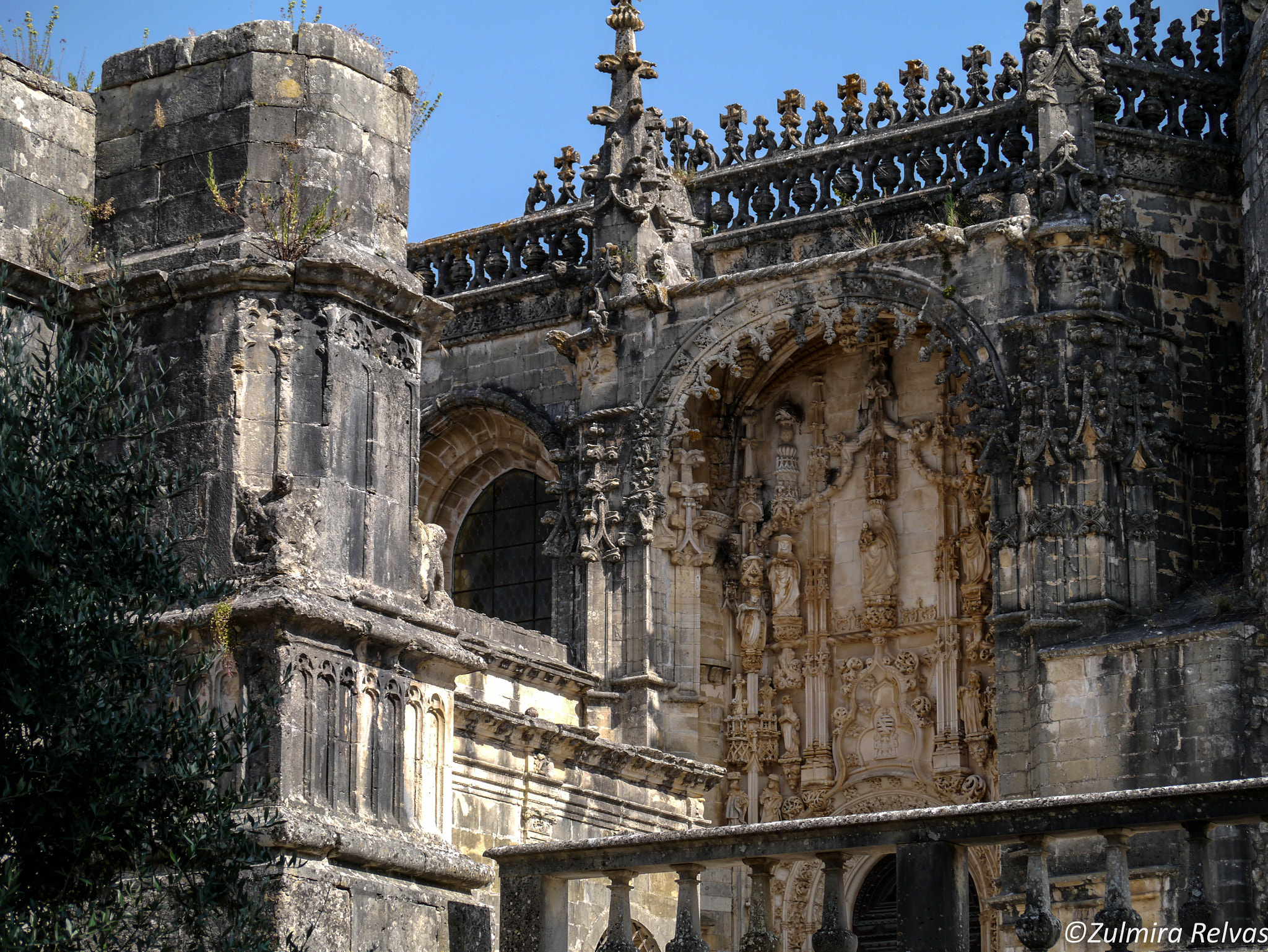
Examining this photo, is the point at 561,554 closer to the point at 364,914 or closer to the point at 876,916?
the point at 876,916

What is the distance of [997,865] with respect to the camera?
19.0 meters

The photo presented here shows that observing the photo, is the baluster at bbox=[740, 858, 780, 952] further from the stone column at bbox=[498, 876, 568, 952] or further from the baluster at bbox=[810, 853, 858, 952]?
the stone column at bbox=[498, 876, 568, 952]

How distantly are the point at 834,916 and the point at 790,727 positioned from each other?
11.4m

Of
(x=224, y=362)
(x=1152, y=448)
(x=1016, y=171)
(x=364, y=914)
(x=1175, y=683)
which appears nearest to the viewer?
(x=364, y=914)

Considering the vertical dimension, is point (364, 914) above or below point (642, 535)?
below

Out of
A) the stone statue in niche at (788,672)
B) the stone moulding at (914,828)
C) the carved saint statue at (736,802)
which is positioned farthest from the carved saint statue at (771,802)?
the stone moulding at (914,828)

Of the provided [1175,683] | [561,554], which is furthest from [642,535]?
[1175,683]

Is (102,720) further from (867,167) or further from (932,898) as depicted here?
(867,167)

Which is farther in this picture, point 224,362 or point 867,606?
point 867,606

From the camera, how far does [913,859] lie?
9289 millimetres

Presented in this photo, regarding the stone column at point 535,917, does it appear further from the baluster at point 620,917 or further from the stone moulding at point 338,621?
the stone moulding at point 338,621

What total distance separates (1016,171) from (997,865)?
608 centimetres

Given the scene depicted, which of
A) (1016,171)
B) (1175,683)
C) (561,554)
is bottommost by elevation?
(1175,683)

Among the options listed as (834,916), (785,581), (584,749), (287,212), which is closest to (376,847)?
(834,916)
